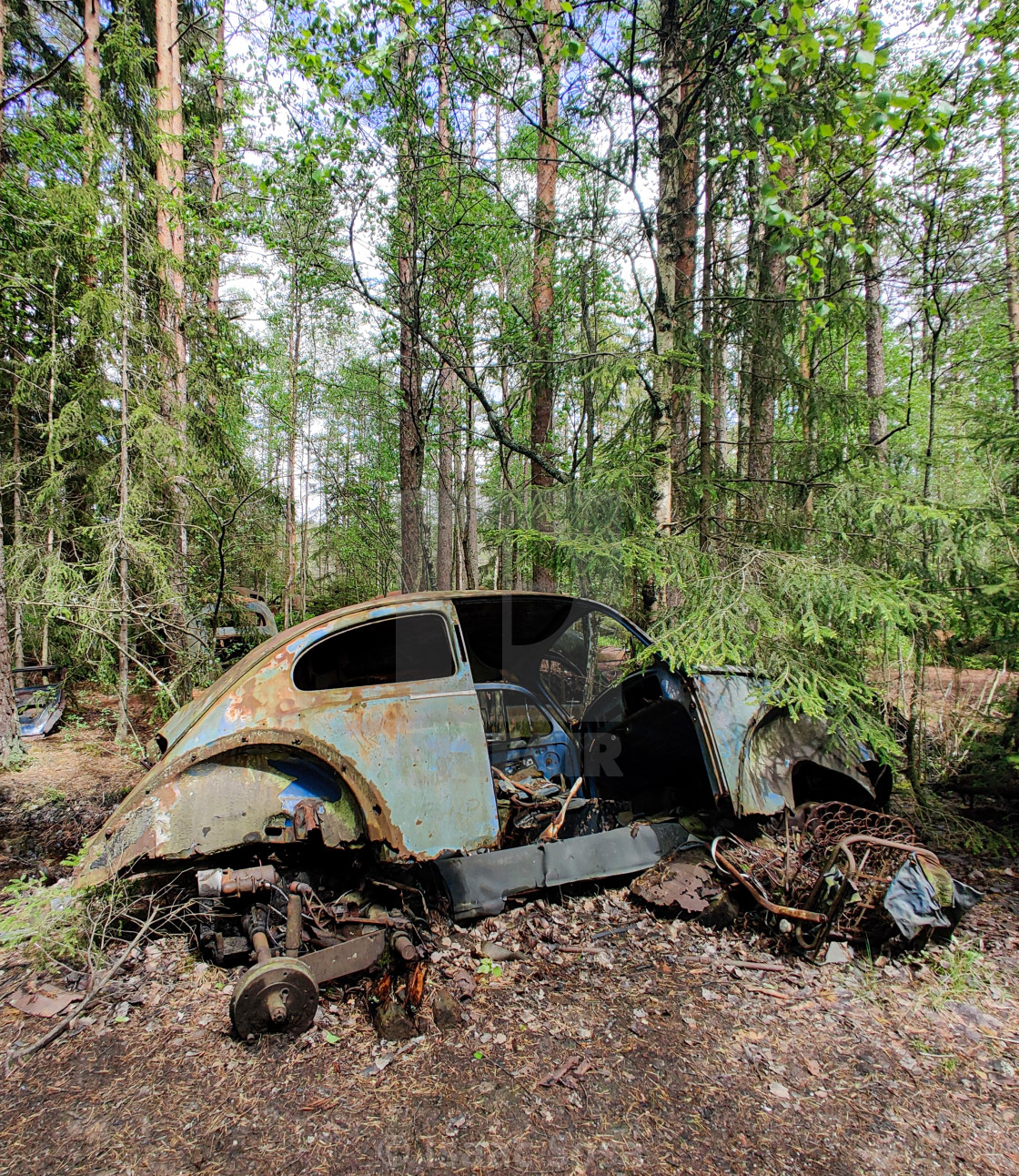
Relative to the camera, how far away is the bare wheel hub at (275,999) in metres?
2.44

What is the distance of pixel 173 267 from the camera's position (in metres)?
7.61

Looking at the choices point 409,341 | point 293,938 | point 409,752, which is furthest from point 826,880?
point 409,341

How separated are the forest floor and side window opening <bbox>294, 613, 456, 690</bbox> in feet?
5.21

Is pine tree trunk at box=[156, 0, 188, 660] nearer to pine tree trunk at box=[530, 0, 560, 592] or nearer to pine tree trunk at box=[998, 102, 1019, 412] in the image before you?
pine tree trunk at box=[530, 0, 560, 592]

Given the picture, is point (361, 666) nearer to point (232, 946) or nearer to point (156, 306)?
point (232, 946)

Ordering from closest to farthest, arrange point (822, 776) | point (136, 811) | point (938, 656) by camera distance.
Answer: point (136, 811) → point (822, 776) → point (938, 656)

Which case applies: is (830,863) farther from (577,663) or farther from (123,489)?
(123,489)

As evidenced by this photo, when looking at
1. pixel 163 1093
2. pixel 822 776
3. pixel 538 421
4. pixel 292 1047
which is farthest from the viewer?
pixel 538 421

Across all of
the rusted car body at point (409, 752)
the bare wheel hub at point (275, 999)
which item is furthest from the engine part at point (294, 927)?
the rusted car body at point (409, 752)

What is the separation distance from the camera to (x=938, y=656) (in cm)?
446

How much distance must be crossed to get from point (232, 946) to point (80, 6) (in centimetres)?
1461

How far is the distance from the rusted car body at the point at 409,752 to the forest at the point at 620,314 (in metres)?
0.46

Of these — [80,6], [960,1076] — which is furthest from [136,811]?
[80,6]

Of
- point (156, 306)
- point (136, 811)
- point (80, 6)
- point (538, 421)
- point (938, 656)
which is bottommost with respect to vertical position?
point (136, 811)
